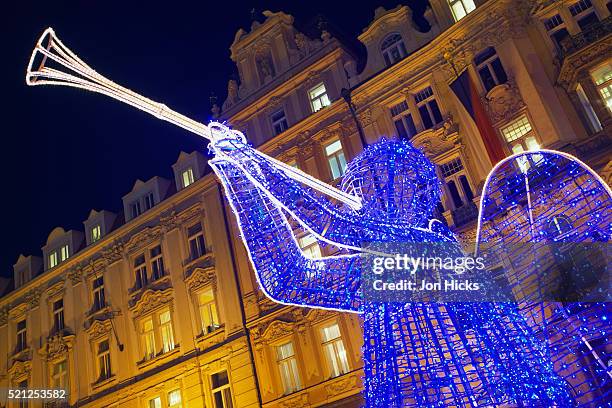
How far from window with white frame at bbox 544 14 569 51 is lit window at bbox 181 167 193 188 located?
14.1m

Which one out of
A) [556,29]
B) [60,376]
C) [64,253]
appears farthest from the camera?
[64,253]

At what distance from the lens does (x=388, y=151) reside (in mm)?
7199

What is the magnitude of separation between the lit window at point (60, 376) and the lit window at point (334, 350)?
12.5m

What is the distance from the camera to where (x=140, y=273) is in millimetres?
23156

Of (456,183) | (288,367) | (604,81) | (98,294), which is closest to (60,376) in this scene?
(98,294)

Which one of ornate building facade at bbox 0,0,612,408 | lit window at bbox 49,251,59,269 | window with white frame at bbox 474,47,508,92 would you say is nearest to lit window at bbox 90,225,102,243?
ornate building facade at bbox 0,0,612,408

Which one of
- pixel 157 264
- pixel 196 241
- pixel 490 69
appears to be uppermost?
pixel 490 69

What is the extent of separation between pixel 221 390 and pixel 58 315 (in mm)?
10466

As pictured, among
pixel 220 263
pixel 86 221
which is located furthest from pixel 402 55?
pixel 86 221

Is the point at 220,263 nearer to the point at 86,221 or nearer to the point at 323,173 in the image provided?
the point at 323,173

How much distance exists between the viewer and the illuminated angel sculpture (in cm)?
579

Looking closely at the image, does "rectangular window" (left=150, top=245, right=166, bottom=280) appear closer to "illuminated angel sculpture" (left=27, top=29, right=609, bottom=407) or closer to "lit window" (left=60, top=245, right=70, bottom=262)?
"lit window" (left=60, top=245, right=70, bottom=262)

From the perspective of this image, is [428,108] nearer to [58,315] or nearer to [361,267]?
[361,267]

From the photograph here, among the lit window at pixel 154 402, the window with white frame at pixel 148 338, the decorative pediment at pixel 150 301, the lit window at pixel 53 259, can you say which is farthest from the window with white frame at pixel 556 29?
the lit window at pixel 53 259
